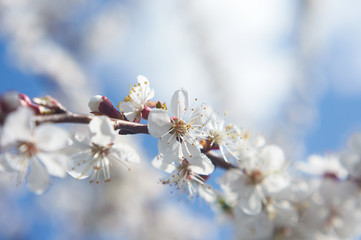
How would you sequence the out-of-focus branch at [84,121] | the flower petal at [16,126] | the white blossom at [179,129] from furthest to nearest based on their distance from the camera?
1. the white blossom at [179,129]
2. the out-of-focus branch at [84,121]
3. the flower petal at [16,126]

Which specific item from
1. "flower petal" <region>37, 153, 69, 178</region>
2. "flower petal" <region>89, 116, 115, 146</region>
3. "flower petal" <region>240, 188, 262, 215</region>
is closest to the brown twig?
"flower petal" <region>240, 188, 262, 215</region>

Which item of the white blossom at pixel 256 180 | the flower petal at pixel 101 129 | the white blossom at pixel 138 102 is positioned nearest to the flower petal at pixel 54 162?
the flower petal at pixel 101 129

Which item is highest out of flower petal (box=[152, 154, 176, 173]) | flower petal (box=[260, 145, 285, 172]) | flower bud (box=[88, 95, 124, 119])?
flower petal (box=[260, 145, 285, 172])

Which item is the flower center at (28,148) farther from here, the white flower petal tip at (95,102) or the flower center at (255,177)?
the flower center at (255,177)

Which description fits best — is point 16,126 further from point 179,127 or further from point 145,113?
point 179,127

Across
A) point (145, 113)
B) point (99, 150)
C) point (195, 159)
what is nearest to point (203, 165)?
point (195, 159)

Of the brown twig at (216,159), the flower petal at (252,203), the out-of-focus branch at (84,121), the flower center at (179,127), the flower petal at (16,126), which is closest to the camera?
the flower petal at (16,126)

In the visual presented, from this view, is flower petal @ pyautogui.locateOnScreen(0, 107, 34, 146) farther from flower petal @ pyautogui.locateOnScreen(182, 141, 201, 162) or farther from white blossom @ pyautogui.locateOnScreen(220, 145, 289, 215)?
white blossom @ pyautogui.locateOnScreen(220, 145, 289, 215)
